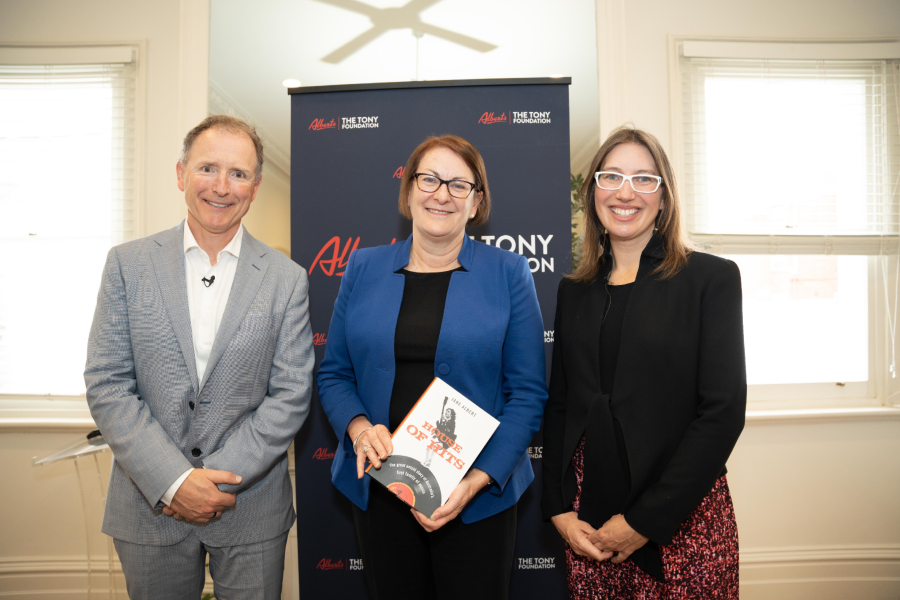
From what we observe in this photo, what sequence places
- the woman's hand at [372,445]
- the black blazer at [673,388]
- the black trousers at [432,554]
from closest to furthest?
the black blazer at [673,388]
the woman's hand at [372,445]
the black trousers at [432,554]

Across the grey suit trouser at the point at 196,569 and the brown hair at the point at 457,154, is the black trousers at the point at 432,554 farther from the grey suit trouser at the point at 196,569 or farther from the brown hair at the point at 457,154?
the brown hair at the point at 457,154

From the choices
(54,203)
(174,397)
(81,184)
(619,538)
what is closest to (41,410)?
(54,203)

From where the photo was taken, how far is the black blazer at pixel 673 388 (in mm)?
1173

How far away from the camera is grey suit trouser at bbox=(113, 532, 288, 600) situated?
1.39 m

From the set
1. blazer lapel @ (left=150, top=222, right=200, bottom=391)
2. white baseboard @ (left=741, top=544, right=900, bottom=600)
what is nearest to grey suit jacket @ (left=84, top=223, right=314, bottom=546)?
blazer lapel @ (left=150, top=222, right=200, bottom=391)

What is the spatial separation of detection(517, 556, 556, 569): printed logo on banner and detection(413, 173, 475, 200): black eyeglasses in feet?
5.44

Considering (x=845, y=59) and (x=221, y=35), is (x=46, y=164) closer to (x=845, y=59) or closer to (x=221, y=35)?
(x=221, y=35)

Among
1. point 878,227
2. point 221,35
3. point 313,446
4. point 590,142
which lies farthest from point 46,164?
point 878,227

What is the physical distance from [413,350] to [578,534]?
2.28ft

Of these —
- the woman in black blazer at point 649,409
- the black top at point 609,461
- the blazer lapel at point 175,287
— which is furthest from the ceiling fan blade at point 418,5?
the black top at point 609,461

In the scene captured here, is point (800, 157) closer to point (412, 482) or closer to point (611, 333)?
point (611, 333)

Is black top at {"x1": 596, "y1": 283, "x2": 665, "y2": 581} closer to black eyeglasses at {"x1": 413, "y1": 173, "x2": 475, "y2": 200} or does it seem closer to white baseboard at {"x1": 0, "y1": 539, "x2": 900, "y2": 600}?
black eyeglasses at {"x1": 413, "y1": 173, "x2": 475, "y2": 200}

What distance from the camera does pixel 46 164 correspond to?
2.91 metres

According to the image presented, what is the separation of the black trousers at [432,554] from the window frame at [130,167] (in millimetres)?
2376
